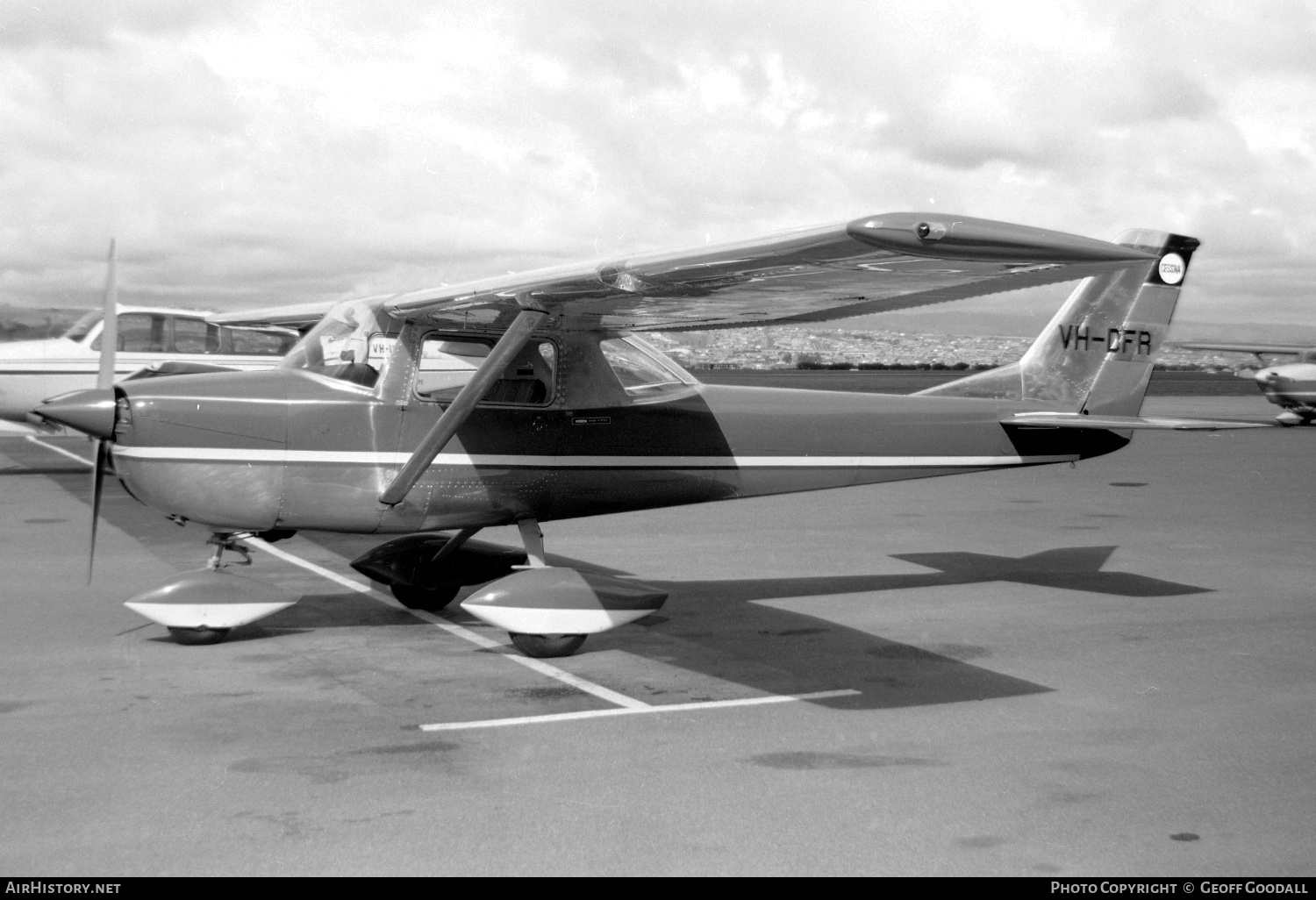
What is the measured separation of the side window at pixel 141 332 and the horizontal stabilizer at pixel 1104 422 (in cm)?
1322

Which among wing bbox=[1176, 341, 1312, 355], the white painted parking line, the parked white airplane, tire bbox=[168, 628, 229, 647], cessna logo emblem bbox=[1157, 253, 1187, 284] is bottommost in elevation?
the white painted parking line

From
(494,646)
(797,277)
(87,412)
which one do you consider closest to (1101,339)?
(797,277)

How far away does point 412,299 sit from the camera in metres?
7.10

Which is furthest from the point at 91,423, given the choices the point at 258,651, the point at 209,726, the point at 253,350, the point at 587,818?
the point at 253,350

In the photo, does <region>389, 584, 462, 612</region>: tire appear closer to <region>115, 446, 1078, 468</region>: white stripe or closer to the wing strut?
<region>115, 446, 1078, 468</region>: white stripe

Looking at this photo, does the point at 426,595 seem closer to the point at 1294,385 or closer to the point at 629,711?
the point at 629,711

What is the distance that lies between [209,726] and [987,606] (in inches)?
208

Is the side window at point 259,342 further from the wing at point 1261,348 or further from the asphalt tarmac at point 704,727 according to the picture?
the wing at point 1261,348

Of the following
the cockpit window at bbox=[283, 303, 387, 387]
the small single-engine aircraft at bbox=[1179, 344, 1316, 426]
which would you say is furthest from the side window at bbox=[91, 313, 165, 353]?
the small single-engine aircraft at bbox=[1179, 344, 1316, 426]

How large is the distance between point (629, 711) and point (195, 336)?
1426cm

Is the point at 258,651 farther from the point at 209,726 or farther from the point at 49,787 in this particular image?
the point at 49,787

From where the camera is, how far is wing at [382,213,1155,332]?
4.30m

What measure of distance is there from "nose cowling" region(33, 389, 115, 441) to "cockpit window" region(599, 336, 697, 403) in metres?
2.94

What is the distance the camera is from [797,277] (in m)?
5.71
